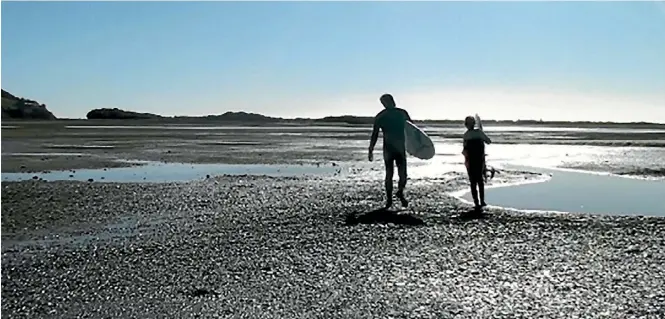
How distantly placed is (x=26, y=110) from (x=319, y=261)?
149 m

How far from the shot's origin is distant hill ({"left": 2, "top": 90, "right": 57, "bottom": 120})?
459 ft

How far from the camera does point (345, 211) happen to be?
14344mm

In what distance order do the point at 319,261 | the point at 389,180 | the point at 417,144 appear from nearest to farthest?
the point at 319,261
the point at 389,180
the point at 417,144

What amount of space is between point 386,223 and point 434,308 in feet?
18.0

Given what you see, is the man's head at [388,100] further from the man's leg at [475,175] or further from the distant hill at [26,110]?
the distant hill at [26,110]

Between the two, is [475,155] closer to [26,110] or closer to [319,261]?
[319,261]

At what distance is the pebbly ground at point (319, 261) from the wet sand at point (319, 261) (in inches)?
1.0

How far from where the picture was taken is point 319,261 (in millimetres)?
9422

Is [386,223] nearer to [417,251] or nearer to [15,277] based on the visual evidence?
[417,251]

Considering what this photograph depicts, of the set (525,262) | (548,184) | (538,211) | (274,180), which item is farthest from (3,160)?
(525,262)

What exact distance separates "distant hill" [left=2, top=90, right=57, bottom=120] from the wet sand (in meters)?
130

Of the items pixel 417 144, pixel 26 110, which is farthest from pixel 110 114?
pixel 417 144

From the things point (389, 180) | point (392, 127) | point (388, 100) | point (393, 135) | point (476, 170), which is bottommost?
point (389, 180)

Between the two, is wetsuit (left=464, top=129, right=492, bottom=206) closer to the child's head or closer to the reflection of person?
the reflection of person
